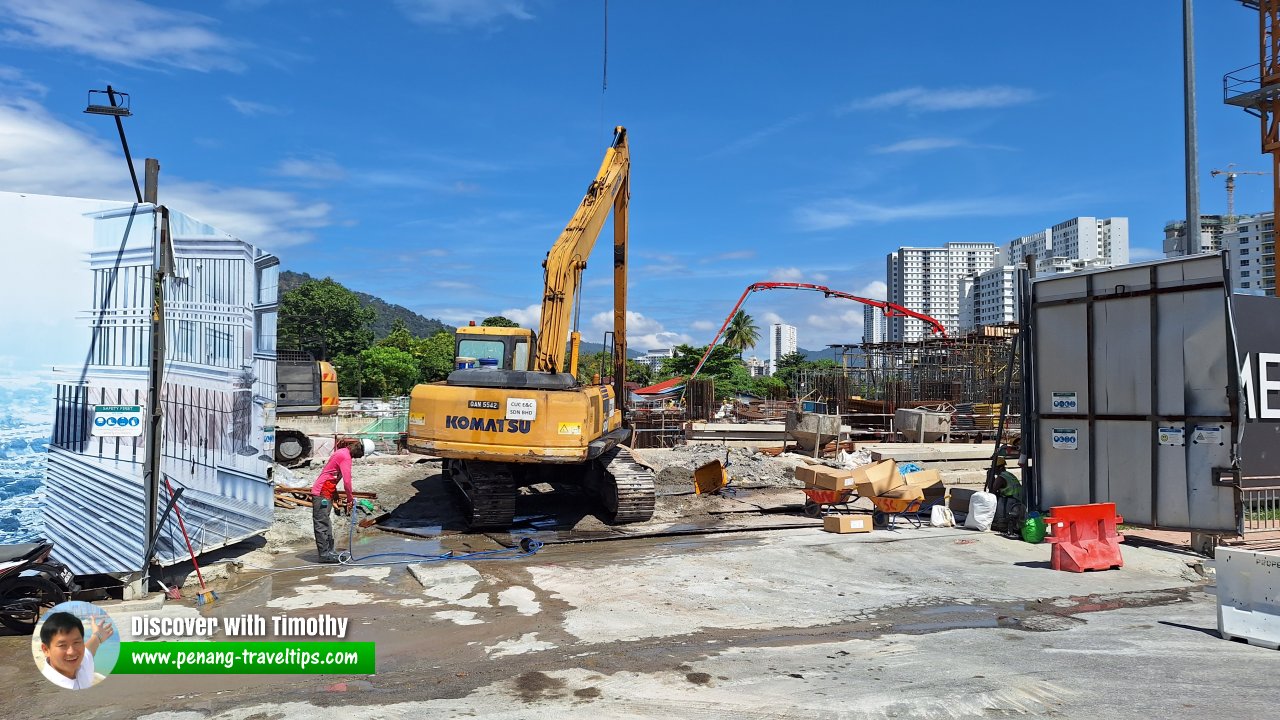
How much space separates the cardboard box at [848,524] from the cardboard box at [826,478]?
108 centimetres

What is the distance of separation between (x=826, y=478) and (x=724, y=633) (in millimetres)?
6411

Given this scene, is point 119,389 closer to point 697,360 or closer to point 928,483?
point 928,483

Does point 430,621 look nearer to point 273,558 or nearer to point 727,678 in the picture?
point 727,678

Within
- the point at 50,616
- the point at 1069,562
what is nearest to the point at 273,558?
the point at 50,616

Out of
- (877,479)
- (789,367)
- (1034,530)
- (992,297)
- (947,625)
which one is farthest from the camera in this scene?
(992,297)

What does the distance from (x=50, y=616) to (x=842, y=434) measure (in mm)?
22193

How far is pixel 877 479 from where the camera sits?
11.9 metres

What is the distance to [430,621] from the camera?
6766 millimetres

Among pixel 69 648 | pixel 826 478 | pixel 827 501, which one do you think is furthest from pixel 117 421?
pixel 827 501

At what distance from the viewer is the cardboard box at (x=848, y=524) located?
11133 millimetres

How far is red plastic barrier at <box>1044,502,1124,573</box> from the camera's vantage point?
894 cm

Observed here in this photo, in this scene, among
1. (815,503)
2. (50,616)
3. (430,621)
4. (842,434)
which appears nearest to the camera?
(50,616)

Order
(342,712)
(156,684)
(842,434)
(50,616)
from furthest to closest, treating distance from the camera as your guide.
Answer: (842,434) < (50,616) < (156,684) < (342,712)

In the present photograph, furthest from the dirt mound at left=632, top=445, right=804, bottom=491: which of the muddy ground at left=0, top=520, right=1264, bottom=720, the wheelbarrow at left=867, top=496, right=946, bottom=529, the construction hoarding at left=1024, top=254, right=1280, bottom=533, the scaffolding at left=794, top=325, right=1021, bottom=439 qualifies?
the scaffolding at left=794, top=325, right=1021, bottom=439
